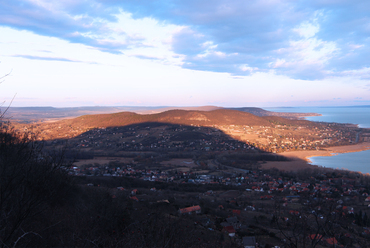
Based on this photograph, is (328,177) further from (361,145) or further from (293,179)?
(361,145)

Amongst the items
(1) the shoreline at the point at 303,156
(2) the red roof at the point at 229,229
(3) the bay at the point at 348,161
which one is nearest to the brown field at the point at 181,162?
(1) the shoreline at the point at 303,156

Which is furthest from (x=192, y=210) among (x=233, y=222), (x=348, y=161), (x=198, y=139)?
(x=198, y=139)

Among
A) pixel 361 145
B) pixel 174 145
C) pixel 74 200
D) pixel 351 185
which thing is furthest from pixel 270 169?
pixel 361 145

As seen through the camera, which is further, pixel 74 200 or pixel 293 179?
pixel 293 179

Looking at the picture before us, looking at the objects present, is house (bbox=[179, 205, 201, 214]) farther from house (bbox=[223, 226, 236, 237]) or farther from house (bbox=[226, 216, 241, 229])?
house (bbox=[223, 226, 236, 237])

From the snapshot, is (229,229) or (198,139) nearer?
(229,229)

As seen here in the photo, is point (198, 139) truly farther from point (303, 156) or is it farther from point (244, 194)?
point (244, 194)

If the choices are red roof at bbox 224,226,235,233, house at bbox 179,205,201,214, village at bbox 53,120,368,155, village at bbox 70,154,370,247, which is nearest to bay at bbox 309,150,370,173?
village at bbox 70,154,370,247

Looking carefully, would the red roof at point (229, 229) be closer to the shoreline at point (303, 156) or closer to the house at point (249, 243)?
the house at point (249, 243)
